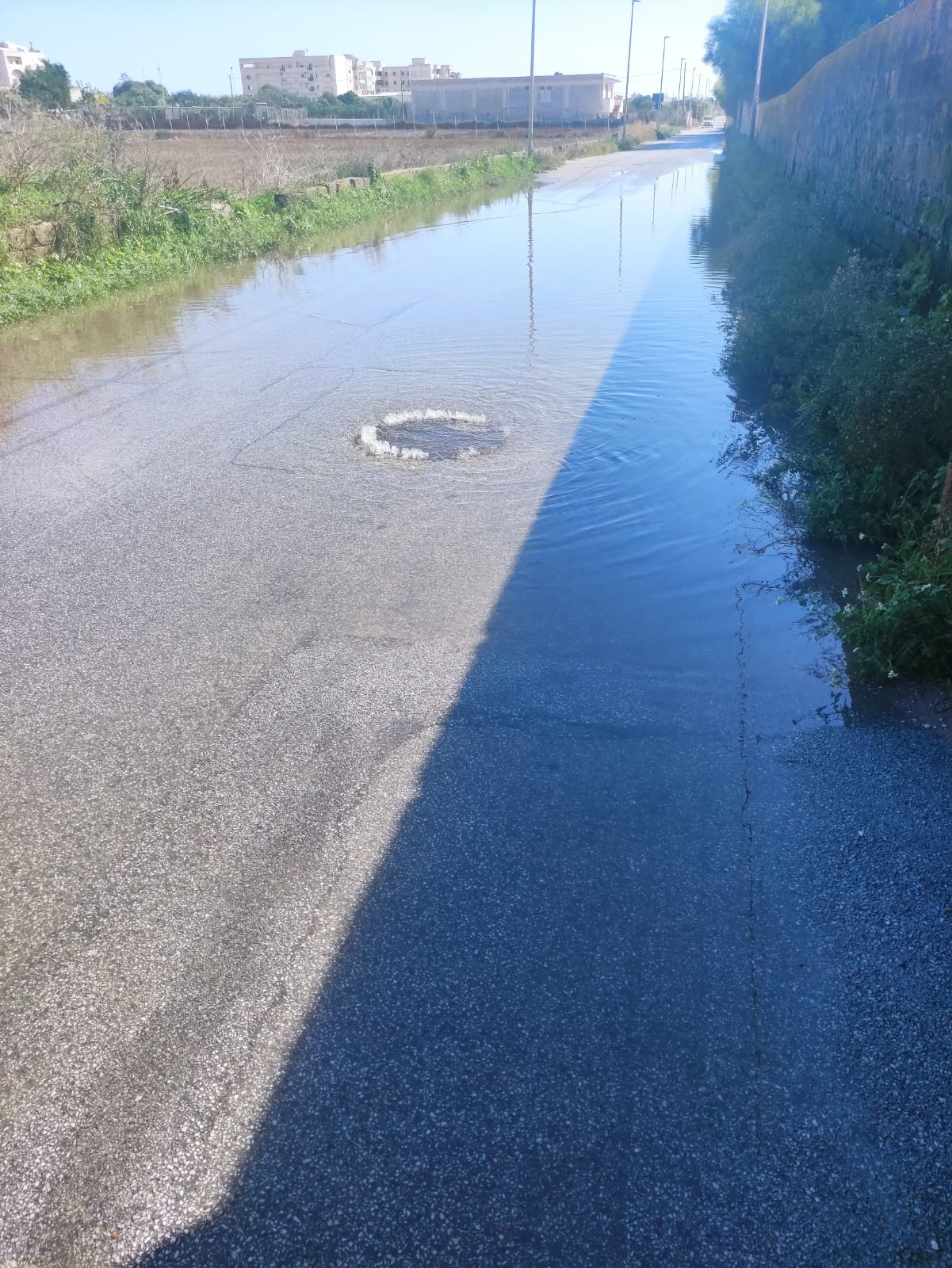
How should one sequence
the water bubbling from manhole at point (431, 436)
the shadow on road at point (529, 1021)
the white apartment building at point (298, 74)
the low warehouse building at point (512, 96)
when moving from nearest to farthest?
the shadow on road at point (529, 1021)
the water bubbling from manhole at point (431, 436)
the low warehouse building at point (512, 96)
the white apartment building at point (298, 74)

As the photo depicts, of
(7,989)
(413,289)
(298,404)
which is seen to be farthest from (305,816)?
(413,289)

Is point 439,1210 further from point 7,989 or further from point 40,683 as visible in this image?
point 40,683

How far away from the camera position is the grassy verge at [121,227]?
14.1m

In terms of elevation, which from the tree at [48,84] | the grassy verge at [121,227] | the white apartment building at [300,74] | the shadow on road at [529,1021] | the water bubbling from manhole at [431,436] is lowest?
the shadow on road at [529,1021]

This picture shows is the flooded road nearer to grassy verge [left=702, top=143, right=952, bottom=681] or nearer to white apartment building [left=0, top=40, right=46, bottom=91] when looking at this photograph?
grassy verge [left=702, top=143, right=952, bottom=681]

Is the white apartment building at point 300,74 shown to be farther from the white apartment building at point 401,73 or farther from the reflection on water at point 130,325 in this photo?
the reflection on water at point 130,325

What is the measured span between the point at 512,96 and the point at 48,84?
57389 millimetres

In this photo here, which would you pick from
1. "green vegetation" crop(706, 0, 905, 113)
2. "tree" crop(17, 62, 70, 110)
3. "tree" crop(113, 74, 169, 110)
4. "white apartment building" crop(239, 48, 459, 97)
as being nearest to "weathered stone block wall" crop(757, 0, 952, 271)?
"green vegetation" crop(706, 0, 905, 113)

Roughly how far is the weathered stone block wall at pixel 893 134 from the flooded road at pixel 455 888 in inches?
177

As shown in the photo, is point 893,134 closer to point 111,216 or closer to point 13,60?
point 111,216

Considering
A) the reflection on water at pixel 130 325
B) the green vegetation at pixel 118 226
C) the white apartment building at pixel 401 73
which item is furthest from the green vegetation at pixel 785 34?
the white apartment building at pixel 401 73

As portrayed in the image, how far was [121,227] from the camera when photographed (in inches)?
656

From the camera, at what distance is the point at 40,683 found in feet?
15.8

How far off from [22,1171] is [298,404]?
8016mm
